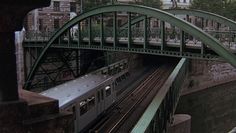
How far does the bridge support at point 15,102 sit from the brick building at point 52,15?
5463 cm

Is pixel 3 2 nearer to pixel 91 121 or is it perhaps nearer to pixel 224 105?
pixel 91 121

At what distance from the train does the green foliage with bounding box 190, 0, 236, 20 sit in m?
43.5

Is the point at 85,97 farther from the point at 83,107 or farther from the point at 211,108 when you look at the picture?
the point at 211,108

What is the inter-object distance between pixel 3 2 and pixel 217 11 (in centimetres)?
6666

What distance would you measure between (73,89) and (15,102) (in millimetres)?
17262

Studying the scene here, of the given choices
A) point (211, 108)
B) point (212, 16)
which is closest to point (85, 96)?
point (212, 16)

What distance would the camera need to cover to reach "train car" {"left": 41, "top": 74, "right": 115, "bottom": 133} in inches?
751

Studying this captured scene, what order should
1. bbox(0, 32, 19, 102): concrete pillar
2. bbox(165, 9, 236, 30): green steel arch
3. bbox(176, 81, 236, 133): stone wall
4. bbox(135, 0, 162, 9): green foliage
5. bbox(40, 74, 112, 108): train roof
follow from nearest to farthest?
1. bbox(0, 32, 19, 102): concrete pillar
2. bbox(40, 74, 112, 108): train roof
3. bbox(165, 9, 236, 30): green steel arch
4. bbox(176, 81, 236, 133): stone wall
5. bbox(135, 0, 162, 9): green foliage

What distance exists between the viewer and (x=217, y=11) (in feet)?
224

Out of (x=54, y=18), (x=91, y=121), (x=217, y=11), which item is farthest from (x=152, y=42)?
(x=217, y=11)

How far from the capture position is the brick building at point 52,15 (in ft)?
196

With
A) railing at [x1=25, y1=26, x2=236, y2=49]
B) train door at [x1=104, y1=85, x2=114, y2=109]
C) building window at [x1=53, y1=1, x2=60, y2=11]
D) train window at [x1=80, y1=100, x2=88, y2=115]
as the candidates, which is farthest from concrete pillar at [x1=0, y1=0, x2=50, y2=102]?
building window at [x1=53, y1=1, x2=60, y2=11]

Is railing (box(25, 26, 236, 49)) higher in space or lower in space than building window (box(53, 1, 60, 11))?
lower

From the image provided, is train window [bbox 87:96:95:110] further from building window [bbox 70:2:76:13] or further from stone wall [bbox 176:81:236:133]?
building window [bbox 70:2:76:13]
